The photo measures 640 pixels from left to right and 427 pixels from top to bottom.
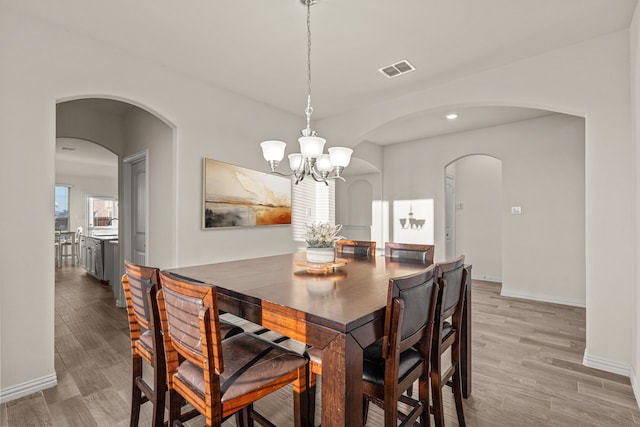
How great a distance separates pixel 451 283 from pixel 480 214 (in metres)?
5.10

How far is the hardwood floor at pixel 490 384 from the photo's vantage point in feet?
6.40

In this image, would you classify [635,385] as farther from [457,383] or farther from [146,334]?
[146,334]

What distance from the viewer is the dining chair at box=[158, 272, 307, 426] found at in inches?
47.3

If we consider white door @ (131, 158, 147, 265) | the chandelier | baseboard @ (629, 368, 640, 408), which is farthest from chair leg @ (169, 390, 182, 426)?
baseboard @ (629, 368, 640, 408)

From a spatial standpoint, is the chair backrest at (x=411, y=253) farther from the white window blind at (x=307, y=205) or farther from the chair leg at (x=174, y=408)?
the chair leg at (x=174, y=408)

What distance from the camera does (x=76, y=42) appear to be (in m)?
2.54

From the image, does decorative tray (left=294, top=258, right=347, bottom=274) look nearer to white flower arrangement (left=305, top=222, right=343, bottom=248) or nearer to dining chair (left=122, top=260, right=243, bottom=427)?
white flower arrangement (left=305, top=222, right=343, bottom=248)

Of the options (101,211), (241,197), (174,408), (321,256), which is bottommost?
(174,408)

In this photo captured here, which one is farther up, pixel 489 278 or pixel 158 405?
pixel 158 405

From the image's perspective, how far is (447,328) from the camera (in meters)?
1.93

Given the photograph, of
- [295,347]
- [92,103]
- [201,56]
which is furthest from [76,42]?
[295,347]

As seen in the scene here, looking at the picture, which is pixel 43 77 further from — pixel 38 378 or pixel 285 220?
pixel 285 220

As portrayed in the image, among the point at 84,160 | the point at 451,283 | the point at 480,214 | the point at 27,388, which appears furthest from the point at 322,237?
the point at 84,160

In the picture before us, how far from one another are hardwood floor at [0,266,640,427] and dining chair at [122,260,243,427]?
39cm
